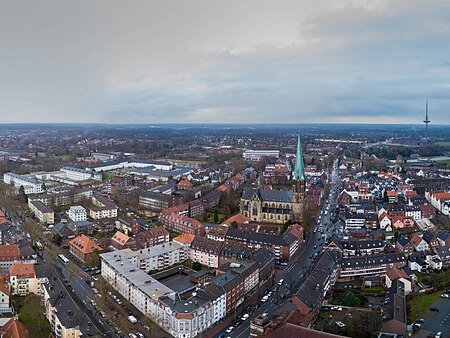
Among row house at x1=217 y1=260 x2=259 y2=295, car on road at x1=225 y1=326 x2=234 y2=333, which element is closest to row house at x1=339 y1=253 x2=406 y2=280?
row house at x1=217 y1=260 x2=259 y2=295

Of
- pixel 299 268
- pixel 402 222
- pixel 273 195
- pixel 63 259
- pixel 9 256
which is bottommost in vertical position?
pixel 299 268

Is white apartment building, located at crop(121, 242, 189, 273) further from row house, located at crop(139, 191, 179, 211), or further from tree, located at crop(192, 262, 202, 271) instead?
row house, located at crop(139, 191, 179, 211)

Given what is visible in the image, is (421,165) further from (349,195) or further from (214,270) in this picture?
(214,270)

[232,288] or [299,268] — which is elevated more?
[232,288]

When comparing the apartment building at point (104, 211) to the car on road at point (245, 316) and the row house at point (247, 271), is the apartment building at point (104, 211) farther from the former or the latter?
the car on road at point (245, 316)

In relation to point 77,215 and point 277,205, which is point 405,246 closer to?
point 277,205

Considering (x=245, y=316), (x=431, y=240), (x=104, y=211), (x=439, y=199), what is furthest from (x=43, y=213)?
(x=439, y=199)

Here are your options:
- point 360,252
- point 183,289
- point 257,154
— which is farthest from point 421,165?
point 183,289
